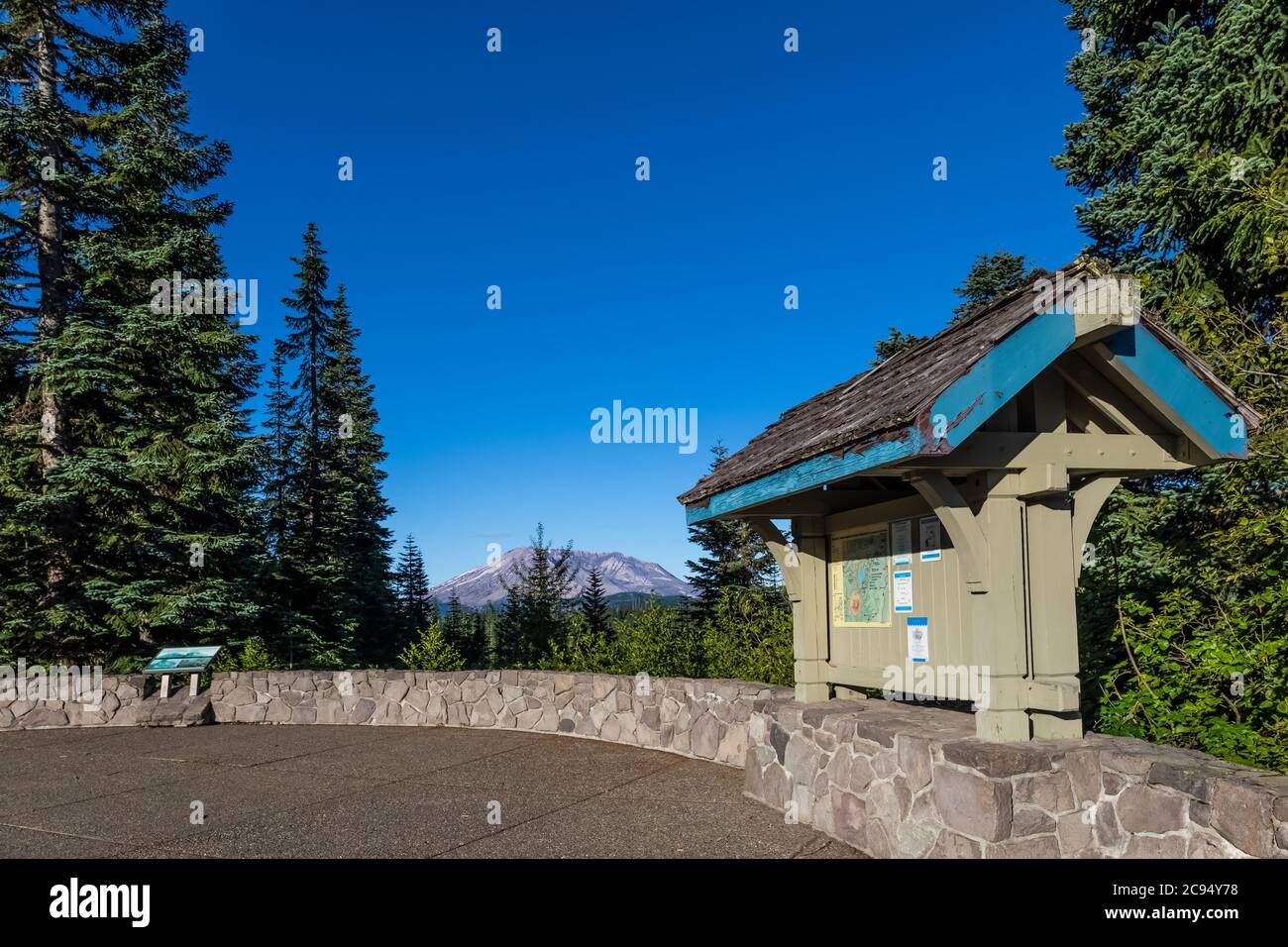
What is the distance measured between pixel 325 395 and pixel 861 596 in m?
27.2

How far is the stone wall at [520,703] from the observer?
8.99 m

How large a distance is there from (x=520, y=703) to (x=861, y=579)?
648 cm

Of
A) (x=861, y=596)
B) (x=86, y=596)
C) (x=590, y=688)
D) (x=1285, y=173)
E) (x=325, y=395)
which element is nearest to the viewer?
(x=861, y=596)

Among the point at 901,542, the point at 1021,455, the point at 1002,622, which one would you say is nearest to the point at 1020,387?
the point at 1021,455

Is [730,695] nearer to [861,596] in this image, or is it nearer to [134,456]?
[861,596]

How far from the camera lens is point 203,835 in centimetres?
657

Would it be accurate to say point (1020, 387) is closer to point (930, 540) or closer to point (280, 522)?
point (930, 540)

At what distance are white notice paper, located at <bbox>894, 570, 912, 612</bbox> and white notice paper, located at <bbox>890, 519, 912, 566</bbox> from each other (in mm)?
77

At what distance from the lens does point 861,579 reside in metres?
6.56

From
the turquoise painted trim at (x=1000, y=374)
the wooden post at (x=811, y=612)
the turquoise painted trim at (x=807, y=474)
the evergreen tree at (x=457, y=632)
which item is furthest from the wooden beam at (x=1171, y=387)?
the evergreen tree at (x=457, y=632)

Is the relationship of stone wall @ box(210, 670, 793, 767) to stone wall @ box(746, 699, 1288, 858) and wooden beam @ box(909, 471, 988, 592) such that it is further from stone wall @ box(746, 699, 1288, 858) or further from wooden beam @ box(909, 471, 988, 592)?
wooden beam @ box(909, 471, 988, 592)

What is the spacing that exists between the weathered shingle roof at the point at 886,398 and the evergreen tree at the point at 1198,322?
1.92m

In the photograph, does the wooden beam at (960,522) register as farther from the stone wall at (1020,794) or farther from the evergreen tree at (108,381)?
the evergreen tree at (108,381)
